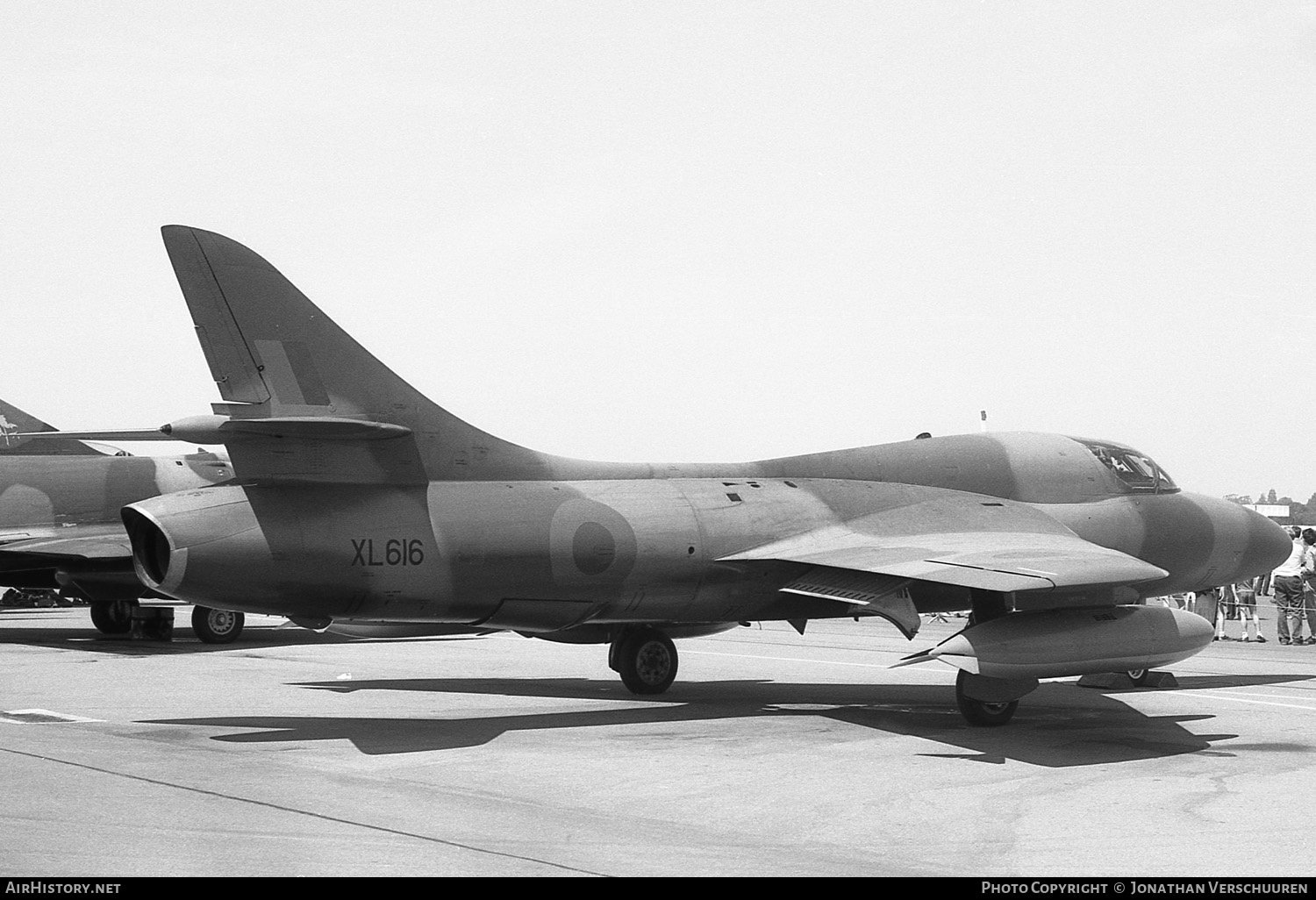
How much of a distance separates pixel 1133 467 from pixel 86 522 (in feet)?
59.5

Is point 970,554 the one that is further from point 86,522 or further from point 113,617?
point 113,617

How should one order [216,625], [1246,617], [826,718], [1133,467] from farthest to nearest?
[1246,617] < [216,625] < [1133,467] < [826,718]

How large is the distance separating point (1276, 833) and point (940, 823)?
2.11 metres

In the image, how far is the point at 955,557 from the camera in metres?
13.9

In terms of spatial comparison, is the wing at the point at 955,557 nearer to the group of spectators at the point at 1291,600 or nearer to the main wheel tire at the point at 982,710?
the main wheel tire at the point at 982,710

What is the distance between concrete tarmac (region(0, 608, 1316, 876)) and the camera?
7750 millimetres

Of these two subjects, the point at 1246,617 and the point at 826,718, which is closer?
the point at 826,718

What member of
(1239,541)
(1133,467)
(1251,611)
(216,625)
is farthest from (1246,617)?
(216,625)

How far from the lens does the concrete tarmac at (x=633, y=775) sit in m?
7.75

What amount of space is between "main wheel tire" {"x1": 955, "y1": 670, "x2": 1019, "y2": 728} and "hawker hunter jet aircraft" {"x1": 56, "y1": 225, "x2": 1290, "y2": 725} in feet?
0.09

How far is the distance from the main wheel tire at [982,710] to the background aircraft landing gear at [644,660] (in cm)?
392
